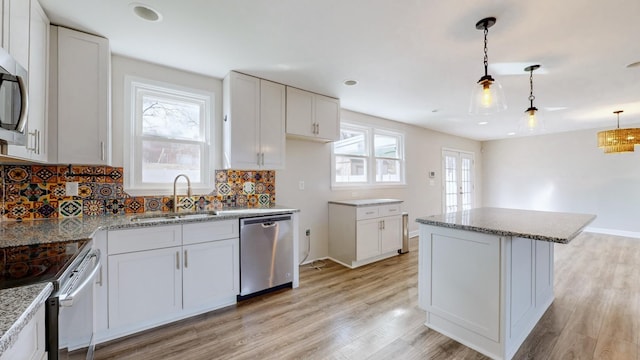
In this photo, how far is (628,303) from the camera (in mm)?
Result: 2510

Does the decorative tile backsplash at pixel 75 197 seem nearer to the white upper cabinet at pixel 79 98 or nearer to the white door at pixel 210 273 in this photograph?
the white upper cabinet at pixel 79 98

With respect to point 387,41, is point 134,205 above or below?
below

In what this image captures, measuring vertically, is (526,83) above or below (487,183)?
above

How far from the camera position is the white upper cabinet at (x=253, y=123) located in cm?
283

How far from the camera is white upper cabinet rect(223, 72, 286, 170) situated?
2.83 meters

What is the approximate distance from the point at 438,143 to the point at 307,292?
15.5ft

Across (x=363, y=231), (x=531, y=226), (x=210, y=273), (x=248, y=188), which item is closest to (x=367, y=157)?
(x=363, y=231)

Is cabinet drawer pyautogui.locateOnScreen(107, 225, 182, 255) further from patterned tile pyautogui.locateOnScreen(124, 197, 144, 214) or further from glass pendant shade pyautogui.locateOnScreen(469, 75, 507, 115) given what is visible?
glass pendant shade pyautogui.locateOnScreen(469, 75, 507, 115)

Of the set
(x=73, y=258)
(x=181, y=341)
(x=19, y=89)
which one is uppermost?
(x=19, y=89)

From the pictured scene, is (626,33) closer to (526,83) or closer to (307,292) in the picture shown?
(526,83)

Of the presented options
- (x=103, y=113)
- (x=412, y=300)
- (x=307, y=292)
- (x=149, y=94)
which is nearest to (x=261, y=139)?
(x=149, y=94)

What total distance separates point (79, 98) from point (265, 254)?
2043 mm

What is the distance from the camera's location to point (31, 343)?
89 centimetres

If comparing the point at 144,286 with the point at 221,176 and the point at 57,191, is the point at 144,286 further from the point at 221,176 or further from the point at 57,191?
the point at 221,176
